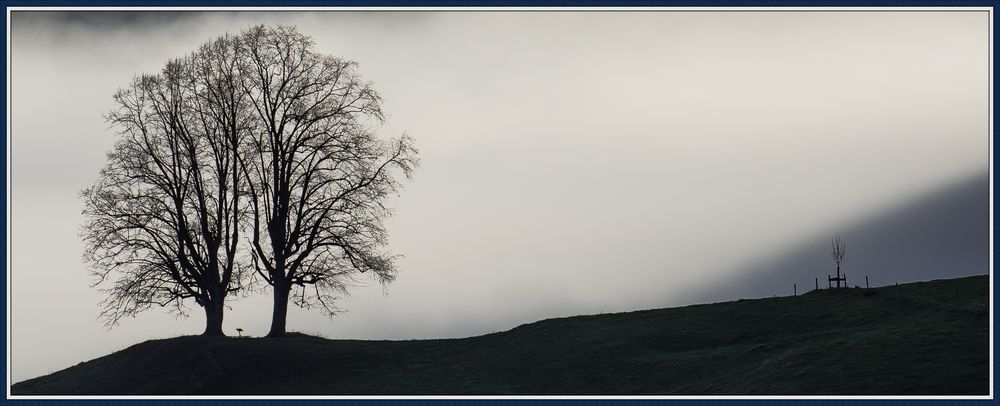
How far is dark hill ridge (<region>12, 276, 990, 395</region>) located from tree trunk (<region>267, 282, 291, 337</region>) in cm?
122

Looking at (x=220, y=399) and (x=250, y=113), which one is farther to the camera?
(x=250, y=113)

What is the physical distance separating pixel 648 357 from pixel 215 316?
25565 mm

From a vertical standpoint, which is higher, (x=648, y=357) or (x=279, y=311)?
(x=279, y=311)

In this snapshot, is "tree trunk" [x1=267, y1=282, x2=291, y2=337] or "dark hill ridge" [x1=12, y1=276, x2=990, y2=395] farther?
"tree trunk" [x1=267, y1=282, x2=291, y2=337]

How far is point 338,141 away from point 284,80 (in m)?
4.58

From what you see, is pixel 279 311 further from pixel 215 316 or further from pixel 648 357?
pixel 648 357

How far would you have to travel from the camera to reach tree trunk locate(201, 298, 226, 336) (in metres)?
62.4

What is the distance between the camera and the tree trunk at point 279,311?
61938 millimetres

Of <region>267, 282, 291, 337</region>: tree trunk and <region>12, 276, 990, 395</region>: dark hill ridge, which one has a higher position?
<region>267, 282, 291, 337</region>: tree trunk

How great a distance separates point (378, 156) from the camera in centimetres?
6309

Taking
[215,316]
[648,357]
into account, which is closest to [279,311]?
[215,316]

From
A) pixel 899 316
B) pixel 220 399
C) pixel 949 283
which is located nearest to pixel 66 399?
pixel 220 399

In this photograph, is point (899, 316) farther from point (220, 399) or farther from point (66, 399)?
point (66, 399)

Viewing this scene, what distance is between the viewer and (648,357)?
51.8 metres
